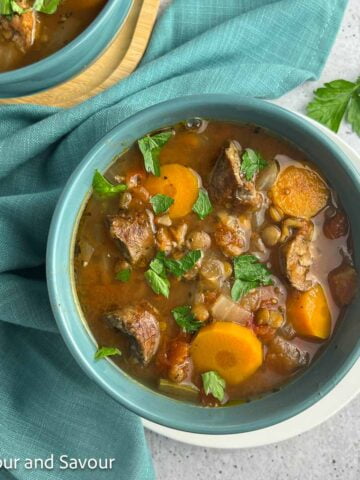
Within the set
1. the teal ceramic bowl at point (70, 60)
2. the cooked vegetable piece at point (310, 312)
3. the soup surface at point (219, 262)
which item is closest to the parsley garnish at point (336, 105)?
the soup surface at point (219, 262)

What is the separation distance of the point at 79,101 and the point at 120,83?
227 millimetres

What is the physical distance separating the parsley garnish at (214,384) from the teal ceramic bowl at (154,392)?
0.19 ft

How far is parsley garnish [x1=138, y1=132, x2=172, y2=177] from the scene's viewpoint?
2.65 m

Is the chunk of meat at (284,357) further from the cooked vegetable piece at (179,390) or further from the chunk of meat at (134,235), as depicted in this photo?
the chunk of meat at (134,235)

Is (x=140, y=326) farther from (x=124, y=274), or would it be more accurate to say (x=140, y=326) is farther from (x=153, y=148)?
(x=153, y=148)

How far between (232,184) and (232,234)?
0.68ft

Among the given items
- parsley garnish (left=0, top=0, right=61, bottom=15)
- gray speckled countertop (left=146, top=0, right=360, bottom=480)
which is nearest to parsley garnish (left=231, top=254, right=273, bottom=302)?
gray speckled countertop (left=146, top=0, right=360, bottom=480)

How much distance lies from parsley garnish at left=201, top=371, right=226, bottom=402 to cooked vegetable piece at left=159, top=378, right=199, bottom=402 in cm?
5

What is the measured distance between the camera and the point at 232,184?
2518 millimetres

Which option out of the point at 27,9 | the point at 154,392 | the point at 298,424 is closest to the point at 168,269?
the point at 154,392

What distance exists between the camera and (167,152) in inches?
105

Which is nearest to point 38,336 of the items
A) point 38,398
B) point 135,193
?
point 38,398

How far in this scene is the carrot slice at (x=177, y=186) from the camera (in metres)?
2.62

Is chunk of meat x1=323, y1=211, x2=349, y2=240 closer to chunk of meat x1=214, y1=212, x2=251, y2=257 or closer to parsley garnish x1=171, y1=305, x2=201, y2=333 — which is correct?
chunk of meat x1=214, y1=212, x2=251, y2=257
